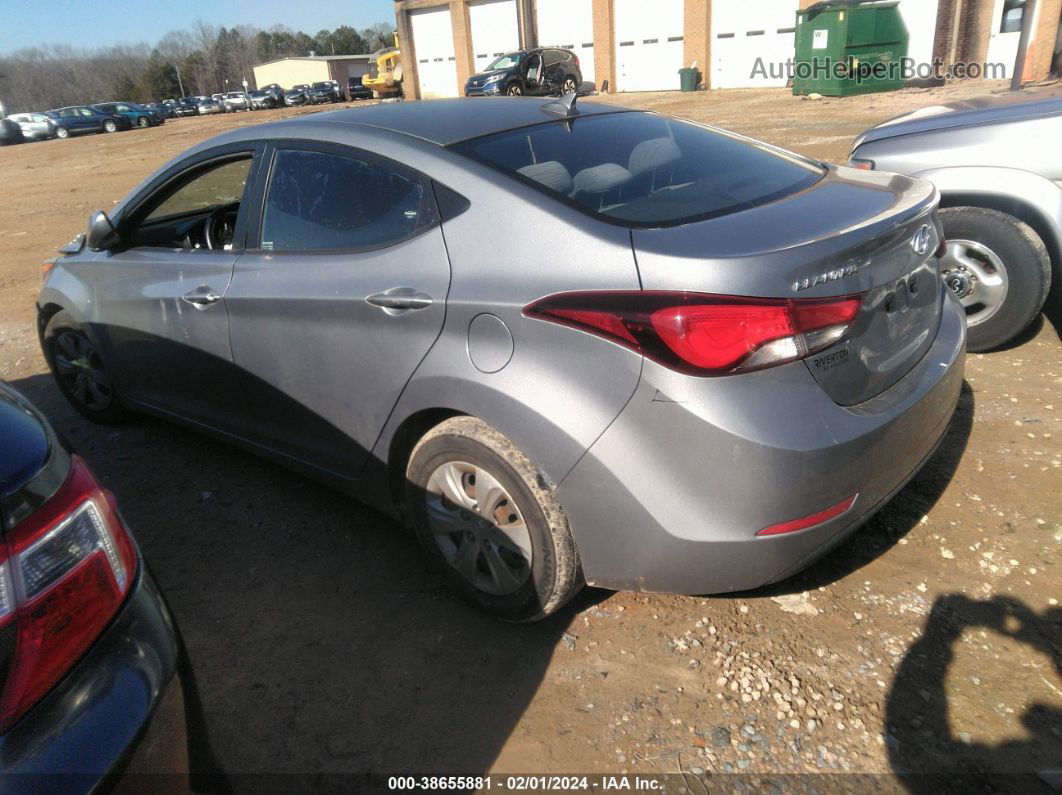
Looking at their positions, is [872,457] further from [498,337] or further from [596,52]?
[596,52]

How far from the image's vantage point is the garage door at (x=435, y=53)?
36406 millimetres

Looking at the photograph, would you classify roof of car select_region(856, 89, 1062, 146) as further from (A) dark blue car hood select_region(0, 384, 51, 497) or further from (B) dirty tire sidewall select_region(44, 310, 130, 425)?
(B) dirty tire sidewall select_region(44, 310, 130, 425)

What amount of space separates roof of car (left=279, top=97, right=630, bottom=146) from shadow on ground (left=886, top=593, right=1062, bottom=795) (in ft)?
7.35

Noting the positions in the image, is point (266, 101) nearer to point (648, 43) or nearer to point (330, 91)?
point (330, 91)

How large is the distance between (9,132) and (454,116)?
1742 inches

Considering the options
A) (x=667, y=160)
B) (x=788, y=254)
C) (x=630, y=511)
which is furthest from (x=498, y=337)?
(x=667, y=160)

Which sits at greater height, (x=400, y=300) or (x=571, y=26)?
(x=571, y=26)

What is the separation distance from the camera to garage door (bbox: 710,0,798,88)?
2547 centimetres

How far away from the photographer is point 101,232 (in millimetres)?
3902

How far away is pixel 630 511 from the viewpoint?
2246 millimetres

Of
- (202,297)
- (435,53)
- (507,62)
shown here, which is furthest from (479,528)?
(435,53)

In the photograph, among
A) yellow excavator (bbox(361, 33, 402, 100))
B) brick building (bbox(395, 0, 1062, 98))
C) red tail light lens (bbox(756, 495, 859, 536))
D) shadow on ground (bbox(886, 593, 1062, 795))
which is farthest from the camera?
yellow excavator (bbox(361, 33, 402, 100))

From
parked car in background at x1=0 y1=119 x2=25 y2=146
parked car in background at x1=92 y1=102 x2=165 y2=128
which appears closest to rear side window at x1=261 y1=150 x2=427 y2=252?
parked car in background at x1=92 y1=102 x2=165 y2=128

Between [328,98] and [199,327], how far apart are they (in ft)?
164
